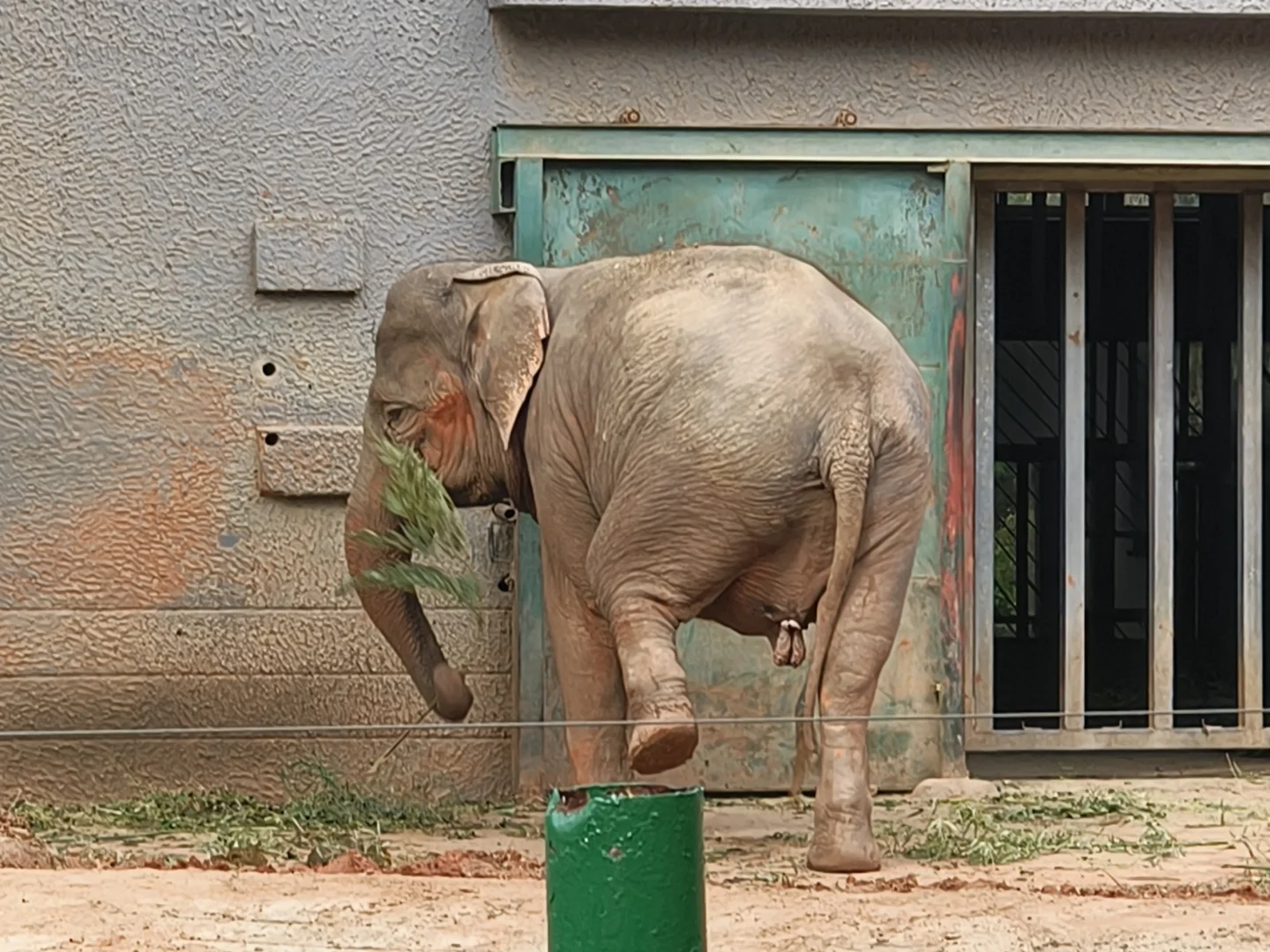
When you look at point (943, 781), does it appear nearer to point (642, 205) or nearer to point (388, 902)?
point (642, 205)

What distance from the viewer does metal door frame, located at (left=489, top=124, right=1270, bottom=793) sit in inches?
340

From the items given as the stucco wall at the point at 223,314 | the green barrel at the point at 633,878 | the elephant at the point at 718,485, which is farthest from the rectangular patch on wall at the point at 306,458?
the green barrel at the point at 633,878

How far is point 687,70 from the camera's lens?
28.7 ft

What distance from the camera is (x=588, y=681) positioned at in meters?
7.46

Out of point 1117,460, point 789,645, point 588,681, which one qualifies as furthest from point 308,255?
point 1117,460

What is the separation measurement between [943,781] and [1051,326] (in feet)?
15.3

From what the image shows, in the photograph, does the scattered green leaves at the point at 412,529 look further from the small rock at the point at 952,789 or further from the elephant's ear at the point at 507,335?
the small rock at the point at 952,789

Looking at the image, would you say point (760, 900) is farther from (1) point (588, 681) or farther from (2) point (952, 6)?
(2) point (952, 6)

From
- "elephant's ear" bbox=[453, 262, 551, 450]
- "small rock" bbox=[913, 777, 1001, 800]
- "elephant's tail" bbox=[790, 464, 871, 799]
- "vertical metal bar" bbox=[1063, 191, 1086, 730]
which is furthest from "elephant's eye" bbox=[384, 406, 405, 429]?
"vertical metal bar" bbox=[1063, 191, 1086, 730]

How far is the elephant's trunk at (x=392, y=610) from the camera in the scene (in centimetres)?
791

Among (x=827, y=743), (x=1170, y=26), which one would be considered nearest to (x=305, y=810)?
(x=827, y=743)

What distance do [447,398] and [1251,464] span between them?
3468 millimetres

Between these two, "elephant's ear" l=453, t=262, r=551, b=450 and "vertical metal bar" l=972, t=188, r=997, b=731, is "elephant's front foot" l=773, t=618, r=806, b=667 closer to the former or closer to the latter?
"elephant's ear" l=453, t=262, r=551, b=450

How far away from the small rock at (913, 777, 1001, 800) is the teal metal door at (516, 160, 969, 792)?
120 millimetres
